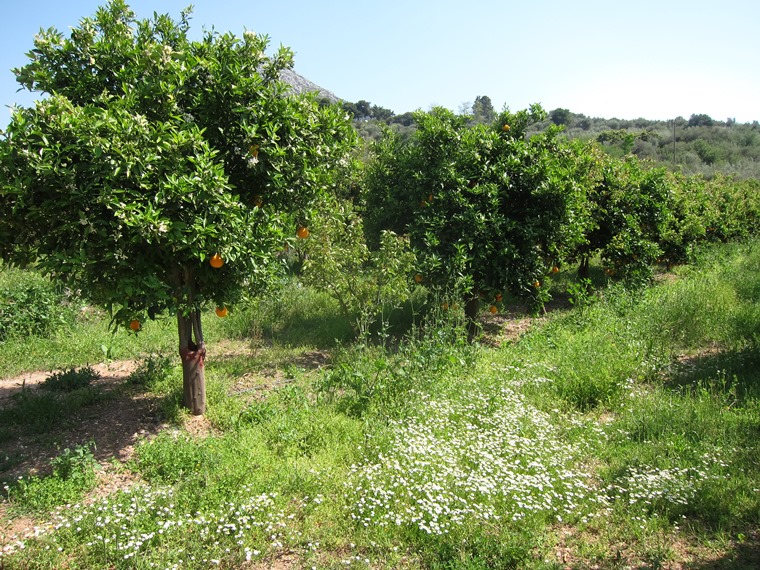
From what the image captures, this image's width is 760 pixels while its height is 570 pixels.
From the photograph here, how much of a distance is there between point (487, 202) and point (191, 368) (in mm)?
4327

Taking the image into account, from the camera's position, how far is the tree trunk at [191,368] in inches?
193

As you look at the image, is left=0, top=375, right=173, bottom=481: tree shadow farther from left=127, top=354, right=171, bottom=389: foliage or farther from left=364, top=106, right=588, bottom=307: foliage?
left=364, top=106, right=588, bottom=307: foliage

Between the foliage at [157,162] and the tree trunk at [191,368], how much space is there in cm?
48

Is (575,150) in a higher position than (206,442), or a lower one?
higher

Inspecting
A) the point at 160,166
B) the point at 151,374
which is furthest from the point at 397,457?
the point at 151,374

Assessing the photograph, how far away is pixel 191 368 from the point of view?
4.90m

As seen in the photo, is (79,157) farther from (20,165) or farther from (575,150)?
(575,150)

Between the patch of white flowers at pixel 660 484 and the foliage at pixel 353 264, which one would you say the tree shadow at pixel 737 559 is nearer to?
the patch of white flowers at pixel 660 484

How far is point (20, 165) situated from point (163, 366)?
9.20ft

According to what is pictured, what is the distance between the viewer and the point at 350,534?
11.0ft

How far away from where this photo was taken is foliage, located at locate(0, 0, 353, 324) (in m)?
3.60

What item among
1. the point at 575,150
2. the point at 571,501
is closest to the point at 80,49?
the point at 571,501

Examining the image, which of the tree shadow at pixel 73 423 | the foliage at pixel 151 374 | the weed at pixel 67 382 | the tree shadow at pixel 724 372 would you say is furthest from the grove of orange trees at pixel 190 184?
the tree shadow at pixel 724 372

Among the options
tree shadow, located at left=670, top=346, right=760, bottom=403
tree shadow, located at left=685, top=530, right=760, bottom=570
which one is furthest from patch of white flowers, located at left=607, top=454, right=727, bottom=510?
tree shadow, located at left=670, top=346, right=760, bottom=403
